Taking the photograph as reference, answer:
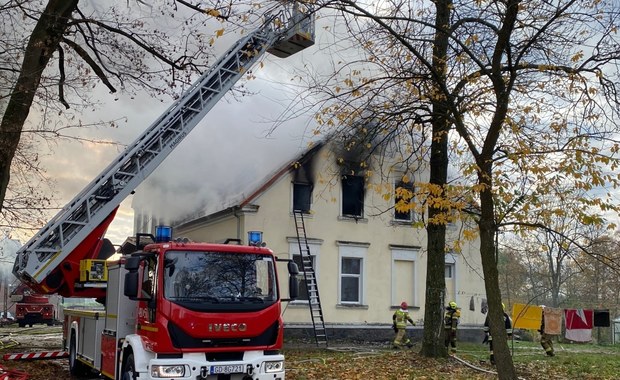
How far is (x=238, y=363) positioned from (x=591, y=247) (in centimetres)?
566

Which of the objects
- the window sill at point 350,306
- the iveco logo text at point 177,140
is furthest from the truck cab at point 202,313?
the window sill at point 350,306

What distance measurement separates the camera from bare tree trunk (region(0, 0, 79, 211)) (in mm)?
9472

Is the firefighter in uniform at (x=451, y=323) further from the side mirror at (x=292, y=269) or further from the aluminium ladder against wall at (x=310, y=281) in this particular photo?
the side mirror at (x=292, y=269)

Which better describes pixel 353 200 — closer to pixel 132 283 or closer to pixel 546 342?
pixel 546 342

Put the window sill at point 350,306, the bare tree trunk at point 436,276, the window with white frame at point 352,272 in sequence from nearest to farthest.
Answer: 1. the bare tree trunk at point 436,276
2. the window sill at point 350,306
3. the window with white frame at point 352,272

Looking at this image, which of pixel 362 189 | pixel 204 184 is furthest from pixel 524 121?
pixel 204 184

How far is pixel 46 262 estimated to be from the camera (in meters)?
10.4

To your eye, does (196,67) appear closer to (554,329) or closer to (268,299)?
(268,299)

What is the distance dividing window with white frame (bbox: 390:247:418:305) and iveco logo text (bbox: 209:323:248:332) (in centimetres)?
1317

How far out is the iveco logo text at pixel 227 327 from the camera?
7457 millimetres

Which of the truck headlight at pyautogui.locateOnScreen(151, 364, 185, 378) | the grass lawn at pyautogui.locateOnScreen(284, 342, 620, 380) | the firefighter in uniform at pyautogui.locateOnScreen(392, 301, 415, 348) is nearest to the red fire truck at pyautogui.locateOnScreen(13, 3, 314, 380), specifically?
the truck headlight at pyautogui.locateOnScreen(151, 364, 185, 378)

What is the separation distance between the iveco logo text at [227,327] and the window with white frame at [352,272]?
39.2ft

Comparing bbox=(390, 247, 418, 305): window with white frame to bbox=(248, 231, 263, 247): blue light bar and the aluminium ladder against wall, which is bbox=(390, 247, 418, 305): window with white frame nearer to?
the aluminium ladder against wall

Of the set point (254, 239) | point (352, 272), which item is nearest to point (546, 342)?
point (352, 272)
